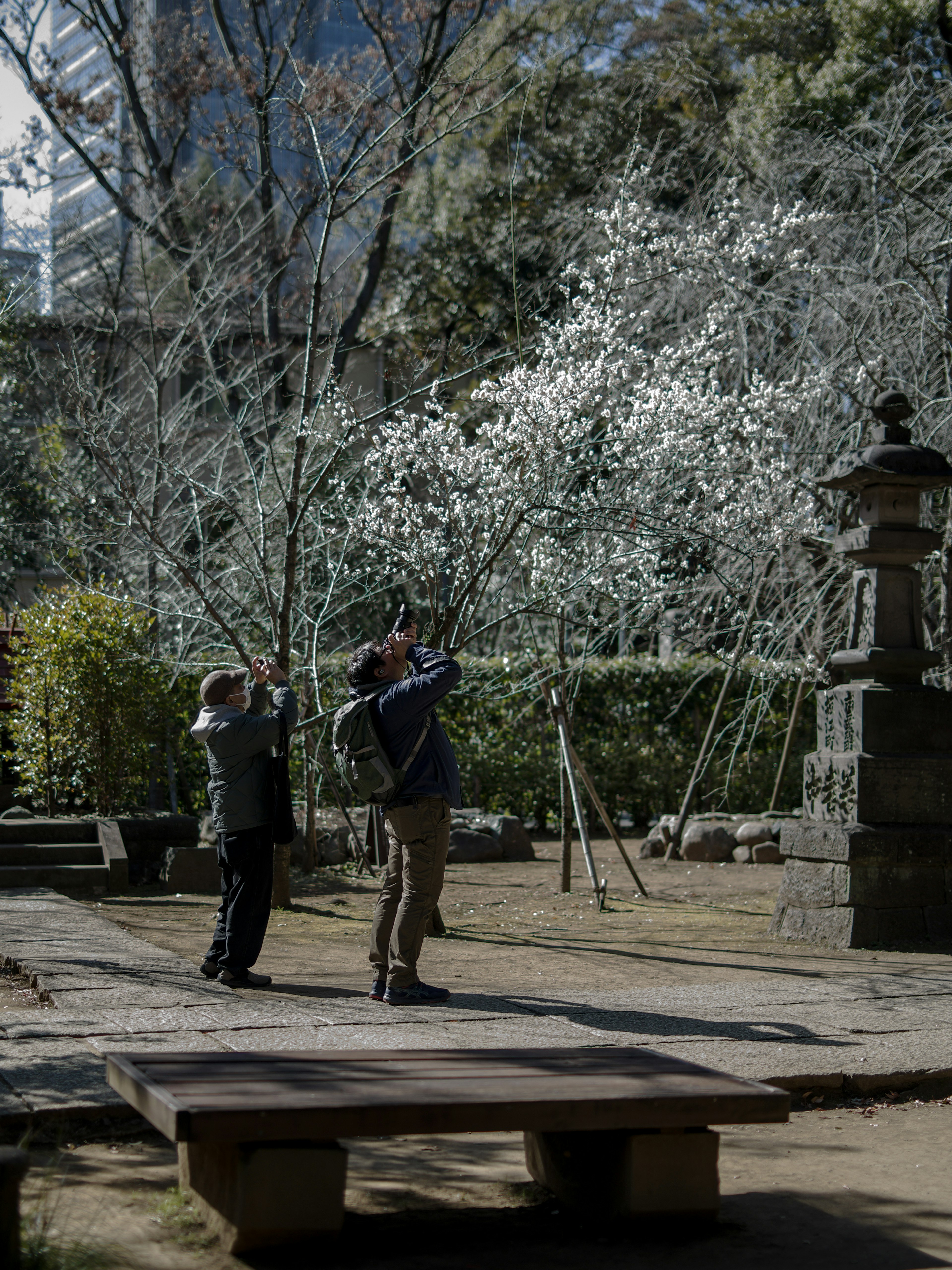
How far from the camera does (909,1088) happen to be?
5.29 metres

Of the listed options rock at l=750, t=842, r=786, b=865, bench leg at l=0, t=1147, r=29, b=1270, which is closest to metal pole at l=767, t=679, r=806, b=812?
rock at l=750, t=842, r=786, b=865

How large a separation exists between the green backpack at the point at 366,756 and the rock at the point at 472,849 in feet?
24.1

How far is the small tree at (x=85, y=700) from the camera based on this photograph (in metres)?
11.3

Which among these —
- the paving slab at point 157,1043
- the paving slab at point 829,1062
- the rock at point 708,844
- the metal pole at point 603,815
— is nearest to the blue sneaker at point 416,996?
the paving slab at point 157,1043

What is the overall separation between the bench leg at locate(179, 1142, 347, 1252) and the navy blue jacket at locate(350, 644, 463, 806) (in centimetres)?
263

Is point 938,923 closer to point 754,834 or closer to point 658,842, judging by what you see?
point 754,834

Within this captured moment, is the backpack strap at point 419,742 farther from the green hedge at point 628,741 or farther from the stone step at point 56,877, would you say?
the green hedge at point 628,741

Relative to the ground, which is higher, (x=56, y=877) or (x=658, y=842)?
(x=658, y=842)

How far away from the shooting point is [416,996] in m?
6.05

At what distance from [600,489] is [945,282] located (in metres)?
3.99

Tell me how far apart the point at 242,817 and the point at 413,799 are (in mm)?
998

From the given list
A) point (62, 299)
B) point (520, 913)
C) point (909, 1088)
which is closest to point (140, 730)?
point (520, 913)

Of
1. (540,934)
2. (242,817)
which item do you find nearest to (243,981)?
(242,817)

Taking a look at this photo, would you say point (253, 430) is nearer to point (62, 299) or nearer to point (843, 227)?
point (62, 299)
